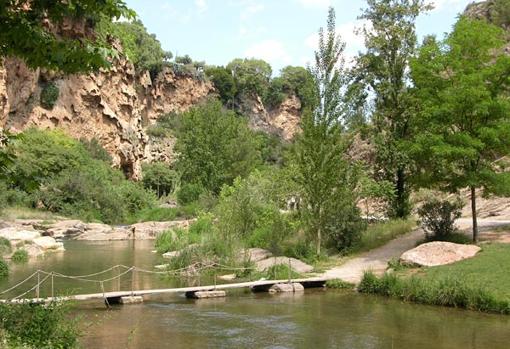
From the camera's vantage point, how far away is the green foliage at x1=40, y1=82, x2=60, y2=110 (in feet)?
194

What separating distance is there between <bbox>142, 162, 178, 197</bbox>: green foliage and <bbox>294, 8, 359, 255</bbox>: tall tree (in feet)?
154

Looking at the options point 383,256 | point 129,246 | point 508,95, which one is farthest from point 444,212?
point 129,246

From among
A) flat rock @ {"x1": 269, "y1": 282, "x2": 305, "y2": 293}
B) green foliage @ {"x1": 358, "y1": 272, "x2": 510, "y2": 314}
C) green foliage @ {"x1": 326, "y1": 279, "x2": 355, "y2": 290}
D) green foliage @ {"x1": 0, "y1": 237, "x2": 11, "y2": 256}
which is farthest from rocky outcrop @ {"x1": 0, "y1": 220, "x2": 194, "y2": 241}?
green foliage @ {"x1": 358, "y1": 272, "x2": 510, "y2": 314}

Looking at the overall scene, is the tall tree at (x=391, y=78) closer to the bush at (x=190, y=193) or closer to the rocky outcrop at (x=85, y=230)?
the rocky outcrop at (x=85, y=230)

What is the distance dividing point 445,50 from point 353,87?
424cm

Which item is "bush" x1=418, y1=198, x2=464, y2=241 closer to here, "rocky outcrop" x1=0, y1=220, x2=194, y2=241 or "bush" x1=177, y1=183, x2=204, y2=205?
"rocky outcrop" x1=0, y1=220, x2=194, y2=241

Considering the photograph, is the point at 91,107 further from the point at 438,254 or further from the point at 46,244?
the point at 438,254

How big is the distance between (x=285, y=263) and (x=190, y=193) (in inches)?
1204

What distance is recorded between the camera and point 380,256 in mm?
23266

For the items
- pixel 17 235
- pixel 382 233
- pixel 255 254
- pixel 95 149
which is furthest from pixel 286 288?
pixel 95 149

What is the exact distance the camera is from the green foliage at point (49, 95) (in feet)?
194

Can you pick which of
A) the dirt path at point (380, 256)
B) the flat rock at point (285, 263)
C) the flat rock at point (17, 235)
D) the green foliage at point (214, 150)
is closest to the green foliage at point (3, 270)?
the flat rock at point (17, 235)

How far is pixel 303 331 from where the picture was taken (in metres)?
13.7

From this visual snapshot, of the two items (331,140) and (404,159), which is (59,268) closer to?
(331,140)
